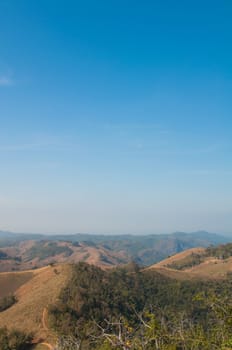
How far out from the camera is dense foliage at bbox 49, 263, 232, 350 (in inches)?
372

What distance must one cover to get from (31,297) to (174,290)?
114 ft

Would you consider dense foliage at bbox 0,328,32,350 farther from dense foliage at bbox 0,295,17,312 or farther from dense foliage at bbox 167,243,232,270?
dense foliage at bbox 167,243,232,270

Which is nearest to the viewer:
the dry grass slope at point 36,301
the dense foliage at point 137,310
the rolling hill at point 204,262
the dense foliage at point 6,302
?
the dense foliage at point 137,310

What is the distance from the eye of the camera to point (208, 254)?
137625 millimetres

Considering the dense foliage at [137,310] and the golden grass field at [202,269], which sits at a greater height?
the dense foliage at [137,310]

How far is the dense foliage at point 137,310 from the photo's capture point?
9.45 meters

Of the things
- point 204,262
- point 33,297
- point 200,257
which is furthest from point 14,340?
point 200,257

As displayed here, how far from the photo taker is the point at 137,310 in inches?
1932

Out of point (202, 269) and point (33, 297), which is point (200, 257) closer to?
point (202, 269)

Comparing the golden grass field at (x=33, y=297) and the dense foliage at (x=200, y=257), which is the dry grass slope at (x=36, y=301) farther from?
the dense foliage at (x=200, y=257)

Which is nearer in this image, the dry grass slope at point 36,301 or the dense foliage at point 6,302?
the dry grass slope at point 36,301

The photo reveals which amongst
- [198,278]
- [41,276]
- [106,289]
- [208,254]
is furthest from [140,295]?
[208,254]

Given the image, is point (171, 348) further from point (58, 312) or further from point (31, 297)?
point (31, 297)

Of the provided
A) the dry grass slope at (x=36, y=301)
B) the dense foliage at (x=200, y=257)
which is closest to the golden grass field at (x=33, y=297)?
the dry grass slope at (x=36, y=301)
